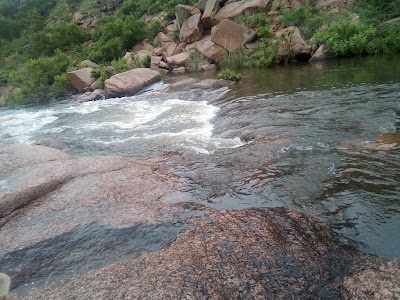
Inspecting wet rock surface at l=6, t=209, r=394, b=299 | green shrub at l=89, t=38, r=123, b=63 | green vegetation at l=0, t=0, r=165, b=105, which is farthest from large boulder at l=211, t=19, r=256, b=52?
wet rock surface at l=6, t=209, r=394, b=299

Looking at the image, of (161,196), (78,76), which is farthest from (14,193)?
(78,76)

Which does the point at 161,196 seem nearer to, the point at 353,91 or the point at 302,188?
the point at 302,188

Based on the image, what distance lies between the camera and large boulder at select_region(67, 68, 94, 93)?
19.8 m

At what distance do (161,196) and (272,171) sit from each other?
6.43 ft

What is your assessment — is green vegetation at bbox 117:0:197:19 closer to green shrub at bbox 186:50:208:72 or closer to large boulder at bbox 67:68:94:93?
green shrub at bbox 186:50:208:72

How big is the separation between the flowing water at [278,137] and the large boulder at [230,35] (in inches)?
258

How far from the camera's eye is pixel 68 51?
3184cm

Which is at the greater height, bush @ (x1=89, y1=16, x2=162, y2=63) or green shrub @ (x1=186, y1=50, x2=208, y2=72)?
bush @ (x1=89, y1=16, x2=162, y2=63)

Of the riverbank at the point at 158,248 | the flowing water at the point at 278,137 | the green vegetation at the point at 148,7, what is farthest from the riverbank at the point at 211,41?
the riverbank at the point at 158,248

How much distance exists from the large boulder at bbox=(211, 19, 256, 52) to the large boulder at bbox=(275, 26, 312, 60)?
2.75m

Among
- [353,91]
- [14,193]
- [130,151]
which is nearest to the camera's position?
[14,193]

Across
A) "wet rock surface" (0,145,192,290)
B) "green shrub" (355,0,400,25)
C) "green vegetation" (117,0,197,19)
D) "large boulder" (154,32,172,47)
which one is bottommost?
"large boulder" (154,32,172,47)

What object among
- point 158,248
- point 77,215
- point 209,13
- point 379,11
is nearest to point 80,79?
point 209,13

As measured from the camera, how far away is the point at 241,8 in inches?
997
